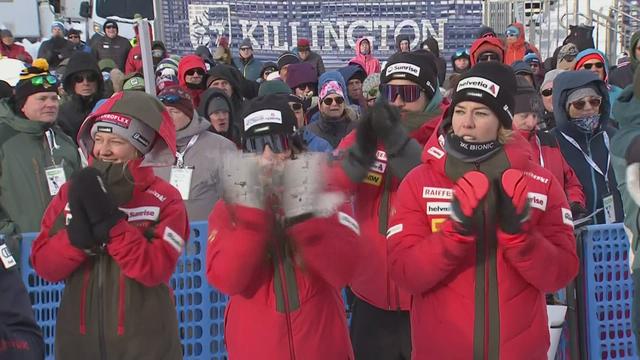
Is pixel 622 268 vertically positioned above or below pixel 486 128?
below

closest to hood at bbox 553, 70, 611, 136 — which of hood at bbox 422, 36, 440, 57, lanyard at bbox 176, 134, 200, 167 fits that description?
lanyard at bbox 176, 134, 200, 167

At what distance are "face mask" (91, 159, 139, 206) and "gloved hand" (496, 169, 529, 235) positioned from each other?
1.54 metres

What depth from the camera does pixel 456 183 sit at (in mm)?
3113

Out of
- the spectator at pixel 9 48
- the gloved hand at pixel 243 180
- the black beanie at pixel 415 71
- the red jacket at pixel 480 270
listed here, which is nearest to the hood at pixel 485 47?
the black beanie at pixel 415 71

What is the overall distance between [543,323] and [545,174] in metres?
0.59

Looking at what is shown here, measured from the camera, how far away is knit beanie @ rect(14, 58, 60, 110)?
569 cm

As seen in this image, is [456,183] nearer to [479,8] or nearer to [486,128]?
[486,128]

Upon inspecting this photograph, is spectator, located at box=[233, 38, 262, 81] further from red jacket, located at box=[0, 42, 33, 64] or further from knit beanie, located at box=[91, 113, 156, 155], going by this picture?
knit beanie, located at box=[91, 113, 156, 155]

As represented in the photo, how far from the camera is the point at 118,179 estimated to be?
133 inches

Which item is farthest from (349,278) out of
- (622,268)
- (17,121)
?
(17,121)

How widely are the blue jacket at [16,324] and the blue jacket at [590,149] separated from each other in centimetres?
412

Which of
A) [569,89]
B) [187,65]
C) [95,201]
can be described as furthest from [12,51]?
[95,201]

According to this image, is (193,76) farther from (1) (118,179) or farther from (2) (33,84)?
(1) (118,179)

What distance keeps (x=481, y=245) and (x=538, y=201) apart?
0.28 meters
